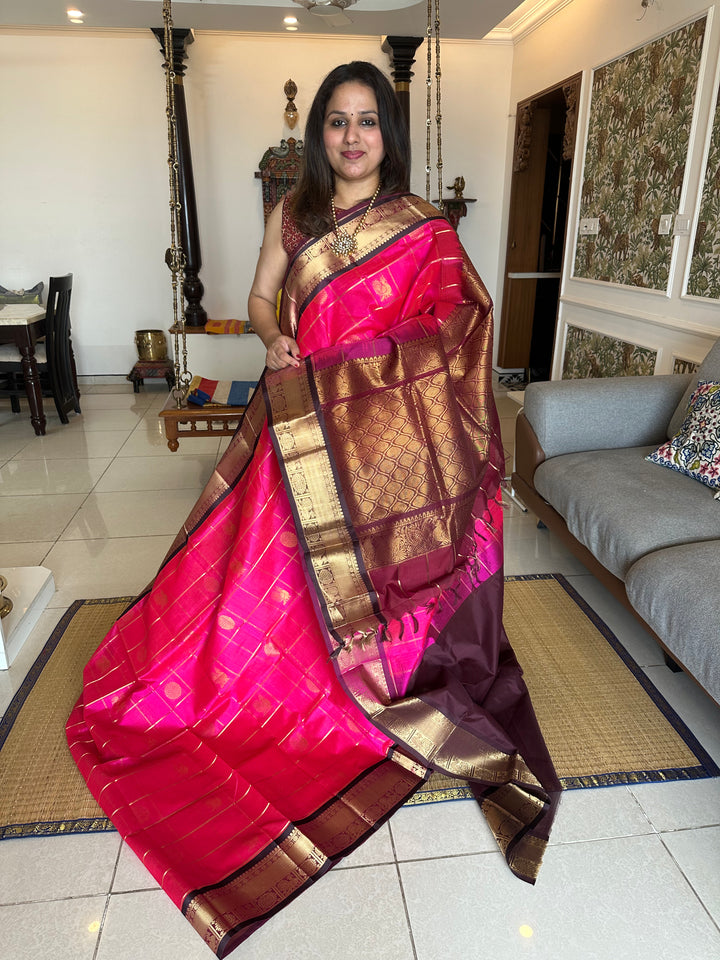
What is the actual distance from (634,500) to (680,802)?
2.75 ft

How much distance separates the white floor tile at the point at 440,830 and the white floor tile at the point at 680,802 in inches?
14.5

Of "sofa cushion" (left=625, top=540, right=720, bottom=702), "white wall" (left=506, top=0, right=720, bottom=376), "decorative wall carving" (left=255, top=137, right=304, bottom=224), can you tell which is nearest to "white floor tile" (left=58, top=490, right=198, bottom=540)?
"sofa cushion" (left=625, top=540, right=720, bottom=702)

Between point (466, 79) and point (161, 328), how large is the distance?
3.10m

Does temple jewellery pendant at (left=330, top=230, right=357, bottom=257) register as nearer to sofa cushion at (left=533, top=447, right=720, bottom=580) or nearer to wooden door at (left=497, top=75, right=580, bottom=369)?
sofa cushion at (left=533, top=447, right=720, bottom=580)

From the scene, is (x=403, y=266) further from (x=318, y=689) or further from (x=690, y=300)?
(x=690, y=300)

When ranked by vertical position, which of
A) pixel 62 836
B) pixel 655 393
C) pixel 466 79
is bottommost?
pixel 62 836

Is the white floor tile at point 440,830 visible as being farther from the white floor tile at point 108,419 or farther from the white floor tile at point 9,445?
the white floor tile at point 108,419

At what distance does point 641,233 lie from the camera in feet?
10.9

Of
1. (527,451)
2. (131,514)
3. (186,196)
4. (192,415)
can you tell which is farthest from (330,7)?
(131,514)

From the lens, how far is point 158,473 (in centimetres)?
353

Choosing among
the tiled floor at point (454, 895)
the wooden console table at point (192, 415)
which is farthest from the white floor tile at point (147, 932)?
the wooden console table at point (192, 415)

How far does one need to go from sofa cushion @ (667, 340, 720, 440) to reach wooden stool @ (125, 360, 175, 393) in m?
3.92

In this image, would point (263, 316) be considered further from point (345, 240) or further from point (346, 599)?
point (346, 599)

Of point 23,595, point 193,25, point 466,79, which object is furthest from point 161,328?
point 23,595
